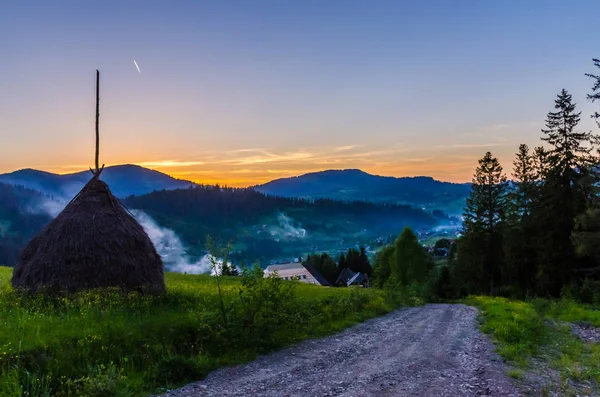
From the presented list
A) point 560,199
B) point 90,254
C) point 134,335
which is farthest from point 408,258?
point 134,335

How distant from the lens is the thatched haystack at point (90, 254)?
15094 millimetres

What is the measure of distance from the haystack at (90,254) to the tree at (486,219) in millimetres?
45361

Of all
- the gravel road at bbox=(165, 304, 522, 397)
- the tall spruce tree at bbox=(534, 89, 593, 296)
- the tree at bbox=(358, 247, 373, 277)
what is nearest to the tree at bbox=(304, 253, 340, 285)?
the tree at bbox=(358, 247, 373, 277)

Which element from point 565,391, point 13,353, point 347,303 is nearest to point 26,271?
point 13,353

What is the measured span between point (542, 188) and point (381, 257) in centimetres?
3627

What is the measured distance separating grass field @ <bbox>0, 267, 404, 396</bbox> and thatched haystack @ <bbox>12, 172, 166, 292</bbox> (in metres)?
Result: 0.75

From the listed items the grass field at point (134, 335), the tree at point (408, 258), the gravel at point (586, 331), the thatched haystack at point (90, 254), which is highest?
the thatched haystack at point (90, 254)

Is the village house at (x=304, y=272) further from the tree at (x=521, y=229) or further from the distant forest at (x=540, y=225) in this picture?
the tree at (x=521, y=229)

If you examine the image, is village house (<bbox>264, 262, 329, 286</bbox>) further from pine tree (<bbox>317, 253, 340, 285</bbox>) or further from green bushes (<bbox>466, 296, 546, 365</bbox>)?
green bushes (<bbox>466, 296, 546, 365</bbox>)

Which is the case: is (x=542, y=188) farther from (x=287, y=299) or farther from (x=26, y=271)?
(x=26, y=271)

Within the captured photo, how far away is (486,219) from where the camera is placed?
53719 mm

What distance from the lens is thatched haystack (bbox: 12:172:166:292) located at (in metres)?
15.1

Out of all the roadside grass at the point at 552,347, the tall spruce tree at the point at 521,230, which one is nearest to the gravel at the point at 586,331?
the roadside grass at the point at 552,347

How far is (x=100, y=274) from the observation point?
15375 millimetres
